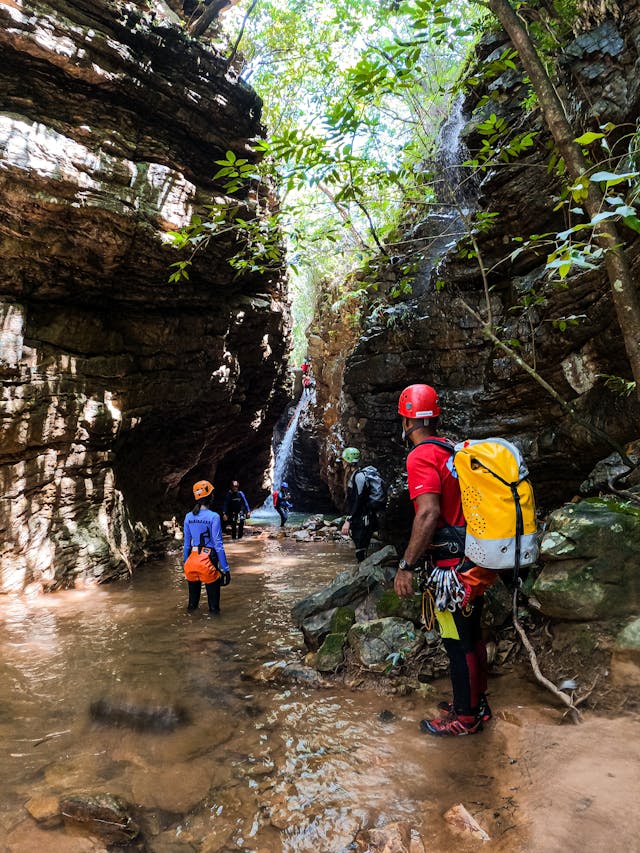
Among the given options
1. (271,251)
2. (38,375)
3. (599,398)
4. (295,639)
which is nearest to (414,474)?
(295,639)

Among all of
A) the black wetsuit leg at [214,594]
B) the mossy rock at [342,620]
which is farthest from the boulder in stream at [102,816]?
the black wetsuit leg at [214,594]

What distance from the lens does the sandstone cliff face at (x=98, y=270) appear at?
7.21 metres

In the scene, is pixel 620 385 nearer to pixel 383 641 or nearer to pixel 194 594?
pixel 383 641

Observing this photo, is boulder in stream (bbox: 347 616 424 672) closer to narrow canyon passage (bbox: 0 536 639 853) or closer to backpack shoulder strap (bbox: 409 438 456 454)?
narrow canyon passage (bbox: 0 536 639 853)

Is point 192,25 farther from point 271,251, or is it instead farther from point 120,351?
point 271,251

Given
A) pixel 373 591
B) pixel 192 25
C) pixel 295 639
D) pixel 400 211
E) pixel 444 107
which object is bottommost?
pixel 295 639

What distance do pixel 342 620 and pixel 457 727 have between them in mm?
1883

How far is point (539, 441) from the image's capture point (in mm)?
6578

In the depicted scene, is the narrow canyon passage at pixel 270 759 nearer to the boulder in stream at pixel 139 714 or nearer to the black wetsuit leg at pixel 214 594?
the boulder in stream at pixel 139 714

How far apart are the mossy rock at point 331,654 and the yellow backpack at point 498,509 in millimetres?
2098

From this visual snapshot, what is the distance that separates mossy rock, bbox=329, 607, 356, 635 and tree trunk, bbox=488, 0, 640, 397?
3.37 metres

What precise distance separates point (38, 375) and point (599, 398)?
852 cm

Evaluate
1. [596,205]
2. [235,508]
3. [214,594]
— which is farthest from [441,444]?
[235,508]

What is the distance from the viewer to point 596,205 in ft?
9.84
